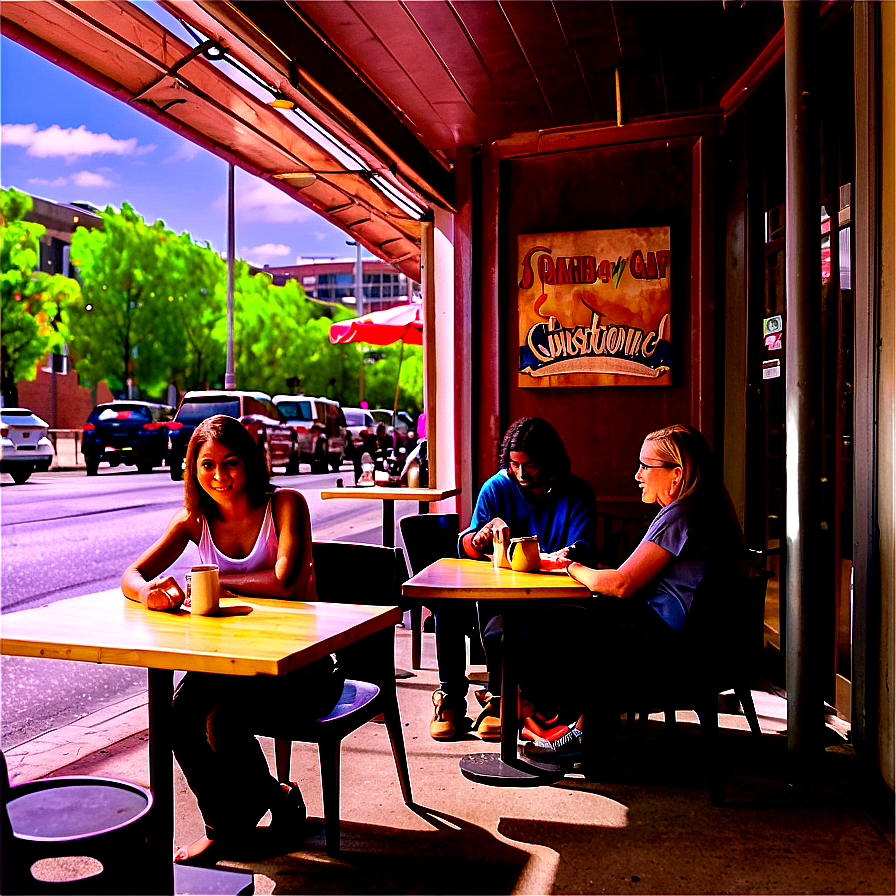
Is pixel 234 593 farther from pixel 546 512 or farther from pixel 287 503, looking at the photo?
pixel 546 512

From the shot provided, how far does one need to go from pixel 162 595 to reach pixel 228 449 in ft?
1.91

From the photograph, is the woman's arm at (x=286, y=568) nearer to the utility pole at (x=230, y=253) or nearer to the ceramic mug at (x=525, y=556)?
the ceramic mug at (x=525, y=556)

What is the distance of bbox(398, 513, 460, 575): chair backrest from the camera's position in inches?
200

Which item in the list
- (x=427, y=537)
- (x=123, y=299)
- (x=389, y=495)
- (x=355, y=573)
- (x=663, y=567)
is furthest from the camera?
(x=123, y=299)

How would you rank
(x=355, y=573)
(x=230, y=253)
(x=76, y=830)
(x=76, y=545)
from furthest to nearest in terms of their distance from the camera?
(x=230, y=253) → (x=76, y=545) → (x=355, y=573) → (x=76, y=830)

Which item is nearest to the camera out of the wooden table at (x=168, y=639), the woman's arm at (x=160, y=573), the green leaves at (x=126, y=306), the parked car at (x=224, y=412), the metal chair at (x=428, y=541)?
the wooden table at (x=168, y=639)

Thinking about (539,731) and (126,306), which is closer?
(539,731)

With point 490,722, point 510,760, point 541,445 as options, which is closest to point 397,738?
point 510,760

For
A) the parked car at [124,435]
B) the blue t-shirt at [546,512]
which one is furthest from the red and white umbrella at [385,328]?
the parked car at [124,435]

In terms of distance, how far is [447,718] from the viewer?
4203 mm

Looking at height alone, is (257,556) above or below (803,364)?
below

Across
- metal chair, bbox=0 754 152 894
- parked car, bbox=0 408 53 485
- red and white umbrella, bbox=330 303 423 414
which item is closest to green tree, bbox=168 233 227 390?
parked car, bbox=0 408 53 485

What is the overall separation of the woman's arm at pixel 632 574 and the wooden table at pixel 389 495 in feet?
8.57

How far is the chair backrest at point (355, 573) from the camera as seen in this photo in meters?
3.55
